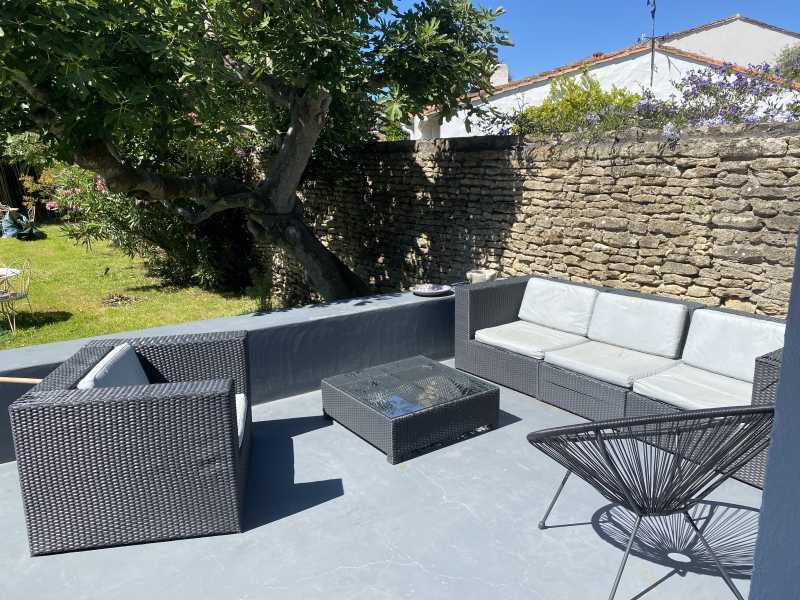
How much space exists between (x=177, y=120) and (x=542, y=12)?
2385cm

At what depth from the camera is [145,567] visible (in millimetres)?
2922

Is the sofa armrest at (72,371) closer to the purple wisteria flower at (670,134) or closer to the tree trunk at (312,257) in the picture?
the purple wisteria flower at (670,134)

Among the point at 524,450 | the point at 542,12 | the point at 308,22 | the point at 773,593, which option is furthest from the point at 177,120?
the point at 542,12

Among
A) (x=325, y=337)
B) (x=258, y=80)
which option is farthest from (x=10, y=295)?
(x=325, y=337)

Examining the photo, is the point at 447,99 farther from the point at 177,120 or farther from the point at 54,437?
the point at 54,437

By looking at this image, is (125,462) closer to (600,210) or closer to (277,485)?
(277,485)

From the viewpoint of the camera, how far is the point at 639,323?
4.66 m

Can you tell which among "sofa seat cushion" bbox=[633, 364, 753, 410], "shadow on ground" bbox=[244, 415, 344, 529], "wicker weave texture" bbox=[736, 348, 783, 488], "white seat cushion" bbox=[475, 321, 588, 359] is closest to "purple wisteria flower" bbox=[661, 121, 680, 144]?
"white seat cushion" bbox=[475, 321, 588, 359]

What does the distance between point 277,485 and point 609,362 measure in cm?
244

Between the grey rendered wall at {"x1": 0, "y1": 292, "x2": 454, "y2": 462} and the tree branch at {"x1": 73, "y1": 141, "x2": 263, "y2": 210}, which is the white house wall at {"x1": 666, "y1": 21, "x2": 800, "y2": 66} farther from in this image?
the grey rendered wall at {"x1": 0, "y1": 292, "x2": 454, "y2": 462}

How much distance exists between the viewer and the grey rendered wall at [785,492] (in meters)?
1.36

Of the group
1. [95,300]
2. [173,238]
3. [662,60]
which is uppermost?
[662,60]

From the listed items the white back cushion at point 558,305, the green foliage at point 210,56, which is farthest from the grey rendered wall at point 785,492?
the green foliage at point 210,56

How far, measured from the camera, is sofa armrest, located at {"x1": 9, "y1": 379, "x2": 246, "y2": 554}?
286 centimetres
